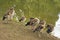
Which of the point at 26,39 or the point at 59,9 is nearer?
the point at 26,39

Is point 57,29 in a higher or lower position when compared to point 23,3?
lower

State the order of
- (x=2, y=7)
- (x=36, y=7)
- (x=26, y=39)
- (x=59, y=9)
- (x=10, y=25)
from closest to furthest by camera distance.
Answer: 1. (x=26, y=39)
2. (x=10, y=25)
3. (x=2, y=7)
4. (x=36, y=7)
5. (x=59, y=9)

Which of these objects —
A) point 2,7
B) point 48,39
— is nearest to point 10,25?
point 48,39

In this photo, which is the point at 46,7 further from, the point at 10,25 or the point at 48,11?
the point at 10,25

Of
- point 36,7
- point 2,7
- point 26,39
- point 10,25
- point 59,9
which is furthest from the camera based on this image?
point 59,9

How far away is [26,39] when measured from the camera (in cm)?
1070

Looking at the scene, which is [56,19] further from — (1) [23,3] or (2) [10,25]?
(2) [10,25]

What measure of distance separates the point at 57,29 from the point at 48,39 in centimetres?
861

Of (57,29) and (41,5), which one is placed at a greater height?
(41,5)

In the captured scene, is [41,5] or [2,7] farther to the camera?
[41,5]

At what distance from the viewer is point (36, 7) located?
2147cm

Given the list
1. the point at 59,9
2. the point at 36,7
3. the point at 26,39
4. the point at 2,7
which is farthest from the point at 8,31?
the point at 59,9

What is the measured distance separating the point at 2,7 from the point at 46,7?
3.42m

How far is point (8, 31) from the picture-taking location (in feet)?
36.1
